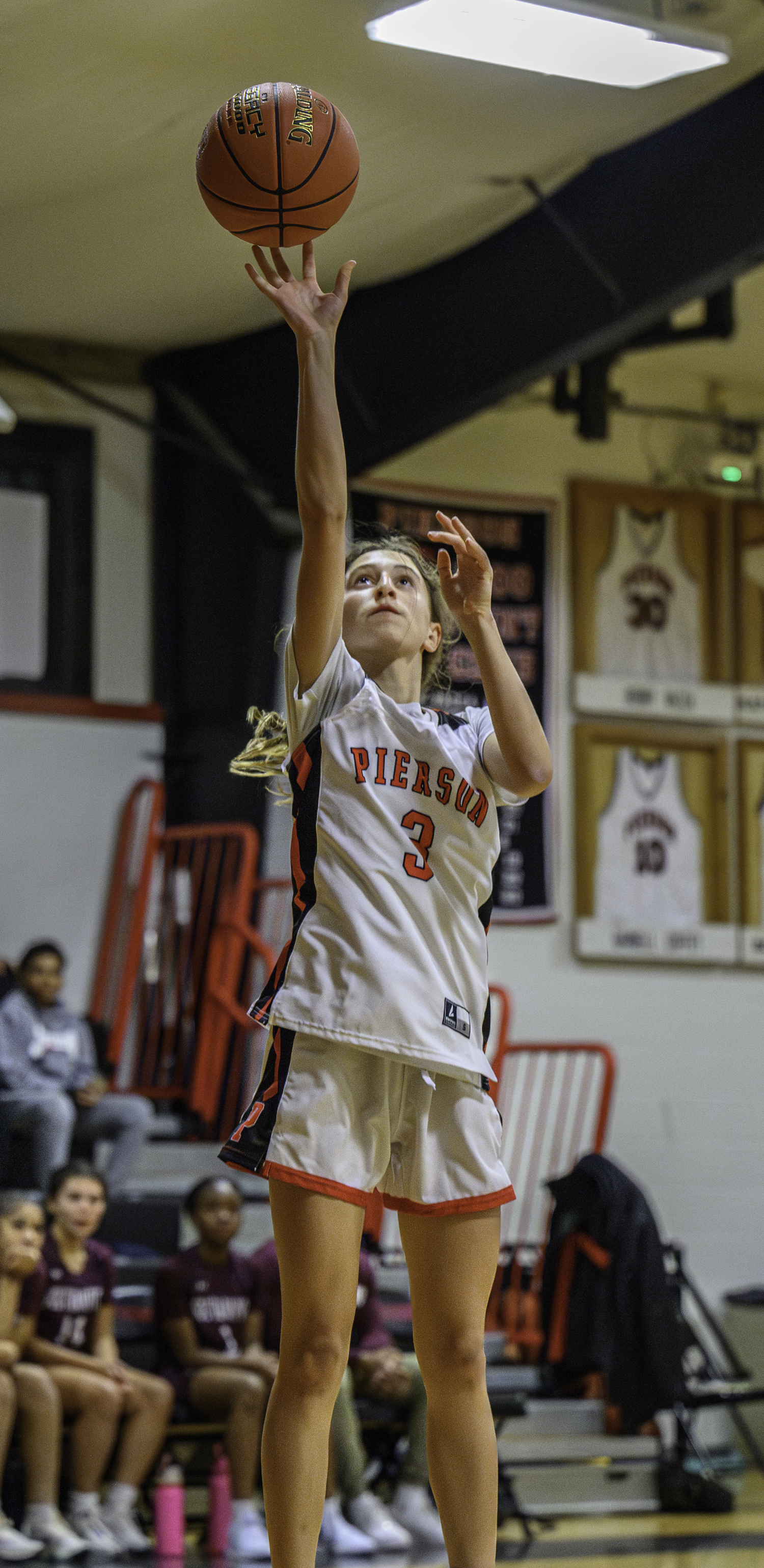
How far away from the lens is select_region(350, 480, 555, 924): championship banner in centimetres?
776

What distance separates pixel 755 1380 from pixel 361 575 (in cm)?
578

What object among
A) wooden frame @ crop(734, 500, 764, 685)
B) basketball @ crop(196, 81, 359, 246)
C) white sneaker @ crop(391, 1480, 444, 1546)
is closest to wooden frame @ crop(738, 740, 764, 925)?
wooden frame @ crop(734, 500, 764, 685)

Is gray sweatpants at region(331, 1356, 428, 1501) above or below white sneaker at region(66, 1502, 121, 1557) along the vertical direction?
above

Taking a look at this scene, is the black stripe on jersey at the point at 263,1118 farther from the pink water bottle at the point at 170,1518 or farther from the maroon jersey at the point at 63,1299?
the maroon jersey at the point at 63,1299

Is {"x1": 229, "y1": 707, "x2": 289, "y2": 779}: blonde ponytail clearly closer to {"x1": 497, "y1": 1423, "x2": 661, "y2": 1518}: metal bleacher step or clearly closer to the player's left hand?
the player's left hand

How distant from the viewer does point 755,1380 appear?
757 cm

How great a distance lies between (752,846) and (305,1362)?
631cm

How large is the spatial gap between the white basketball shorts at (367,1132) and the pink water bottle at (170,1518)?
286 centimetres

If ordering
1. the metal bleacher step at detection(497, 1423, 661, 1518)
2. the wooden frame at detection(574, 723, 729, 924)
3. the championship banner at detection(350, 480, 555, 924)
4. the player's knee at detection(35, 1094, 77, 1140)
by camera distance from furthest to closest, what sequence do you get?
the wooden frame at detection(574, 723, 729, 924), the championship banner at detection(350, 480, 555, 924), the metal bleacher step at detection(497, 1423, 661, 1518), the player's knee at detection(35, 1094, 77, 1140)

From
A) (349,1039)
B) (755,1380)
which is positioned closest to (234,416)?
(755,1380)

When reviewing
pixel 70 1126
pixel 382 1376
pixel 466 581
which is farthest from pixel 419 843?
pixel 70 1126

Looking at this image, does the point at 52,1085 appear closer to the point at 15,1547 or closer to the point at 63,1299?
the point at 63,1299

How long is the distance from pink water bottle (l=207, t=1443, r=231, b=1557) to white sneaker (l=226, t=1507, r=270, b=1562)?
2 cm

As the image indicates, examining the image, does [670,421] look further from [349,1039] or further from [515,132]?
[349,1039]
